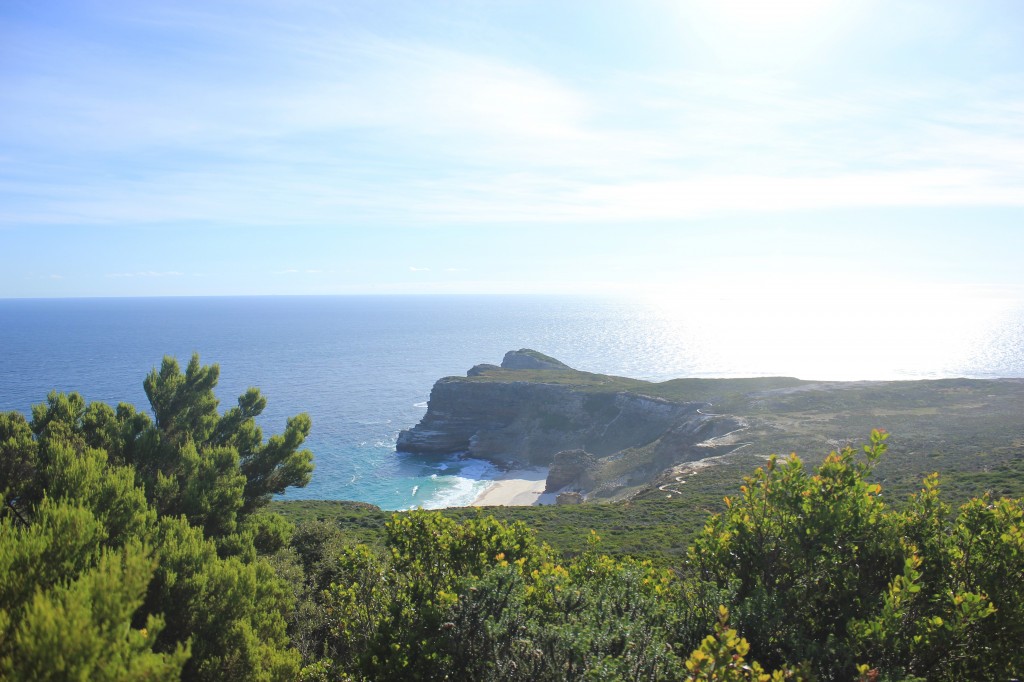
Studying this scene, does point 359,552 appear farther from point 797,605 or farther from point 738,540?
point 797,605

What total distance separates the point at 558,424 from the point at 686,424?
67.2 ft

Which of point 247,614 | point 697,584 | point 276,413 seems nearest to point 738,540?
point 697,584

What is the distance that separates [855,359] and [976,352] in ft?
149

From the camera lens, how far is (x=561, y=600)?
830 centimetres

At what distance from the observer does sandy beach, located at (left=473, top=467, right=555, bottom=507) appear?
5918 centimetres

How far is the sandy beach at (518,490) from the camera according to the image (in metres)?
59.2

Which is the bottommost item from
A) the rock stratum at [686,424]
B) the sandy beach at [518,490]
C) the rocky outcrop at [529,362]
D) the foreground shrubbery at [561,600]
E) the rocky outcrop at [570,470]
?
the sandy beach at [518,490]

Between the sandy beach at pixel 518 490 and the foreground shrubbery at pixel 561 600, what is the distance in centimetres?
4585

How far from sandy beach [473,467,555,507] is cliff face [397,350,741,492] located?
2304 mm

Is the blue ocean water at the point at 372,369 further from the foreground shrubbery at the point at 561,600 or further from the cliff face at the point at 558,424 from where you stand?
the foreground shrubbery at the point at 561,600

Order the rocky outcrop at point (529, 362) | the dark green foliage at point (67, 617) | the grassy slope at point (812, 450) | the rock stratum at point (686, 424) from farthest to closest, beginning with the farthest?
the rocky outcrop at point (529, 362) → the rock stratum at point (686, 424) → the grassy slope at point (812, 450) → the dark green foliage at point (67, 617)

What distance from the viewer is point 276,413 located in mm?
86875

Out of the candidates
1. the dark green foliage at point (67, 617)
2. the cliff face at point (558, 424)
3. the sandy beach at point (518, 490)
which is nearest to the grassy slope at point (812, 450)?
the cliff face at point (558, 424)

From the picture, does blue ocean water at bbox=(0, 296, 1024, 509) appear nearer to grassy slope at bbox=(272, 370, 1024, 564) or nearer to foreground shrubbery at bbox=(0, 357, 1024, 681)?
grassy slope at bbox=(272, 370, 1024, 564)
